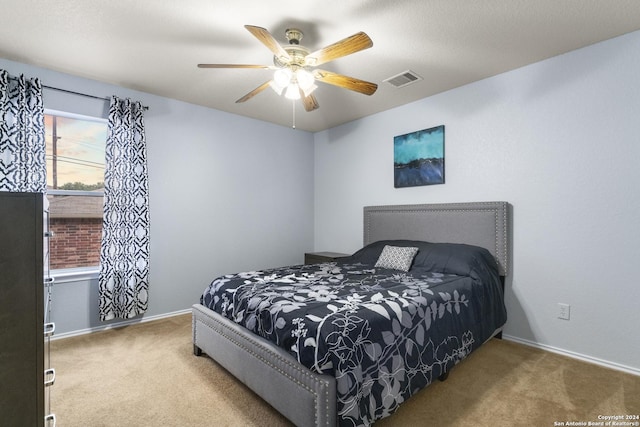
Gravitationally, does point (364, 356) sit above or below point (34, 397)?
below

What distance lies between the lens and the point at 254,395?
2082 mm

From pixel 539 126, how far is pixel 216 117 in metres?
3.54

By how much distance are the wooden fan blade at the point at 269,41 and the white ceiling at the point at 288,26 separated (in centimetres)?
28

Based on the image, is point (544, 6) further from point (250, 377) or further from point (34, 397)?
point (34, 397)

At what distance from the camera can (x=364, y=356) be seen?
1.60m

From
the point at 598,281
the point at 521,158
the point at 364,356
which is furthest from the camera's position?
the point at 521,158

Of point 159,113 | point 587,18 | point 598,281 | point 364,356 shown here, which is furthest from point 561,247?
point 159,113

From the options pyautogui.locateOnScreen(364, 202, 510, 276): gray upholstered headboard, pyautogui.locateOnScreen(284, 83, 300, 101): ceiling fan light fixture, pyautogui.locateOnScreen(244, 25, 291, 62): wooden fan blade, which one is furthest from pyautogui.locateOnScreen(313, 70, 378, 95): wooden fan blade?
pyautogui.locateOnScreen(364, 202, 510, 276): gray upholstered headboard

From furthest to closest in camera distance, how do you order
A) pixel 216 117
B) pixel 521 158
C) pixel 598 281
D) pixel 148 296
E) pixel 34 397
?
pixel 216 117 → pixel 148 296 → pixel 521 158 → pixel 598 281 → pixel 34 397

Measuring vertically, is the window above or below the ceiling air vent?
below

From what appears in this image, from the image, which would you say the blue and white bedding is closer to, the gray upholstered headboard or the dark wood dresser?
the gray upholstered headboard

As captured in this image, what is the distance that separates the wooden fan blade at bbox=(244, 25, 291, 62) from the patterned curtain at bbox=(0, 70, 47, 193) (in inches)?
91.2

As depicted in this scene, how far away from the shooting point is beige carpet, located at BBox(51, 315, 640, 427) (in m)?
1.83

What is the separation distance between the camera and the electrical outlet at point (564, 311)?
2.66m
